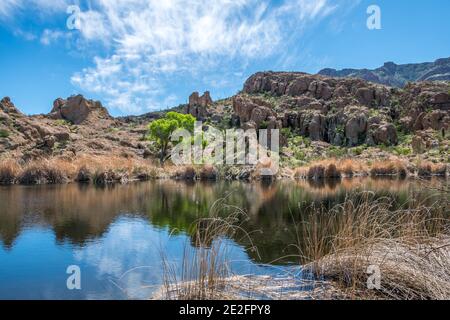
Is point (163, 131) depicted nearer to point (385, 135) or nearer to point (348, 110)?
point (385, 135)

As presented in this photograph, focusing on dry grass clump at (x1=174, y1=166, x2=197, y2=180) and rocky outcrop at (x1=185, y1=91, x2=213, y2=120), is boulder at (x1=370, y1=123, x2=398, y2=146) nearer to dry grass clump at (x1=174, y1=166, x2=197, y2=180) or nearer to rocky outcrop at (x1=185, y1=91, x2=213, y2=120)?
rocky outcrop at (x1=185, y1=91, x2=213, y2=120)

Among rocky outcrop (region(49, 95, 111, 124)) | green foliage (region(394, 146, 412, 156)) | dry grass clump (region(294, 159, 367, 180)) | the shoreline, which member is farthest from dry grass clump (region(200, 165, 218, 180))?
rocky outcrop (region(49, 95, 111, 124))

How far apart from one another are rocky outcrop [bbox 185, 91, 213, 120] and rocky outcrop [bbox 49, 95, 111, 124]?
23.9 metres

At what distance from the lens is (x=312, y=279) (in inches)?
314

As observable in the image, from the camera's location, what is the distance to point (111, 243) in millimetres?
12086

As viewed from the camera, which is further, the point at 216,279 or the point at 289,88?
the point at 289,88

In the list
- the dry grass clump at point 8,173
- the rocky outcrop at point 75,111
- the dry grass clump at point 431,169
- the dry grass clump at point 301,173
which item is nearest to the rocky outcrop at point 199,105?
the rocky outcrop at point 75,111

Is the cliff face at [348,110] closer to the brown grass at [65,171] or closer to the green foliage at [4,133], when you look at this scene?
the brown grass at [65,171]

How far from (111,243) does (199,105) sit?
282ft

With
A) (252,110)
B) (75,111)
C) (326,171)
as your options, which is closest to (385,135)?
(252,110)

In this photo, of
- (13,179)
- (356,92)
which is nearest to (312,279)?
(13,179)

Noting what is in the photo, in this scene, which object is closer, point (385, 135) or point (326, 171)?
point (326, 171)
